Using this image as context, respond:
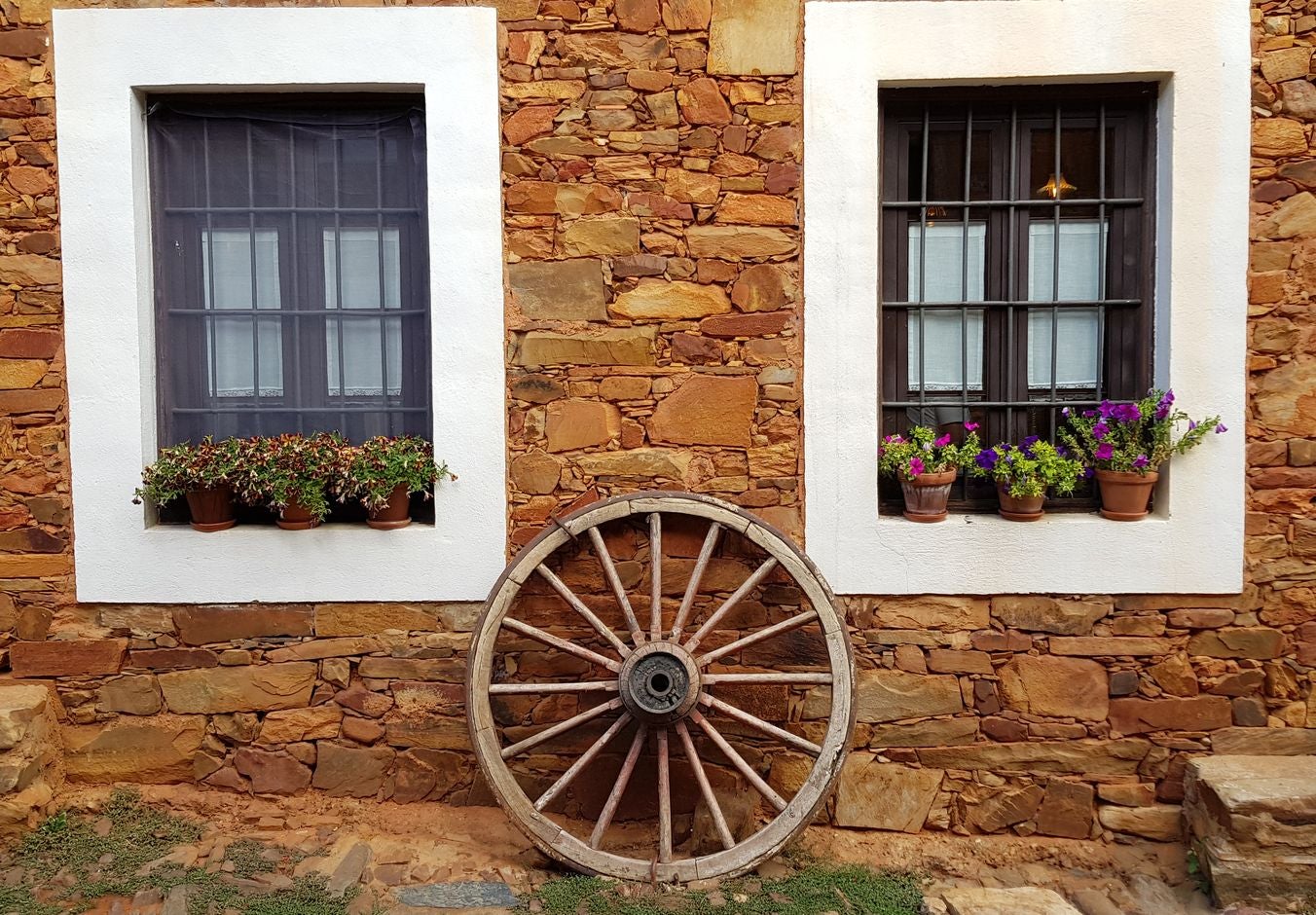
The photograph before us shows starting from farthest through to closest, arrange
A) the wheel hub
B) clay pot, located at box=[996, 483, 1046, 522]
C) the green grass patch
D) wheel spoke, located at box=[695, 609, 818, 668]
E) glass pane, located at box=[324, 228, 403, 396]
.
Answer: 1. glass pane, located at box=[324, 228, 403, 396]
2. clay pot, located at box=[996, 483, 1046, 522]
3. wheel spoke, located at box=[695, 609, 818, 668]
4. the wheel hub
5. the green grass patch

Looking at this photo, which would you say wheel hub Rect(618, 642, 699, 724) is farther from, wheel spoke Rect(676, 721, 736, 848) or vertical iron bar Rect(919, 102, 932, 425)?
vertical iron bar Rect(919, 102, 932, 425)


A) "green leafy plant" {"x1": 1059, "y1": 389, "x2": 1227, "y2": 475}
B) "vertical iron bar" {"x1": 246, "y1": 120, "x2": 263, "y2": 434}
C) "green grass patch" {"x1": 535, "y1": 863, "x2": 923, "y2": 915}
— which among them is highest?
"vertical iron bar" {"x1": 246, "y1": 120, "x2": 263, "y2": 434}

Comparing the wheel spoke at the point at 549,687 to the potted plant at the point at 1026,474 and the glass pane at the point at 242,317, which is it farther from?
the potted plant at the point at 1026,474

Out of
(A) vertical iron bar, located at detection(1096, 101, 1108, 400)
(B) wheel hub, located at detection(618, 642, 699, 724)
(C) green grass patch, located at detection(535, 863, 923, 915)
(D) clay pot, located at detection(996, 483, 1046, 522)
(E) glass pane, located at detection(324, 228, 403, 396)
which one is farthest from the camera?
(E) glass pane, located at detection(324, 228, 403, 396)

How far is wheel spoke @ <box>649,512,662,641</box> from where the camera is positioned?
285 centimetres

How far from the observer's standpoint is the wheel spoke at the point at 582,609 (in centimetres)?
286

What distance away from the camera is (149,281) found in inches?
122

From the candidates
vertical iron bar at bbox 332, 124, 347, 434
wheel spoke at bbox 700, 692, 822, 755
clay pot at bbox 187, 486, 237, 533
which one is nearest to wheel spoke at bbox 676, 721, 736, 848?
wheel spoke at bbox 700, 692, 822, 755

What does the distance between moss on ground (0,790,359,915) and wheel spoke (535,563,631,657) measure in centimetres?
115

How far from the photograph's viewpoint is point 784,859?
9.59 ft

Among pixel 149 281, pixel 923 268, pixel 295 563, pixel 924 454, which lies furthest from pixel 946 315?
pixel 149 281

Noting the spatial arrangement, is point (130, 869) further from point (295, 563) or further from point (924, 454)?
point (924, 454)

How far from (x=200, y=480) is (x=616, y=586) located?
1537mm

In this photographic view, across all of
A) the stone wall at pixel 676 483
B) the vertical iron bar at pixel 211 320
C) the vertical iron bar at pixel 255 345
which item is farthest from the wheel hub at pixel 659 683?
the vertical iron bar at pixel 211 320
